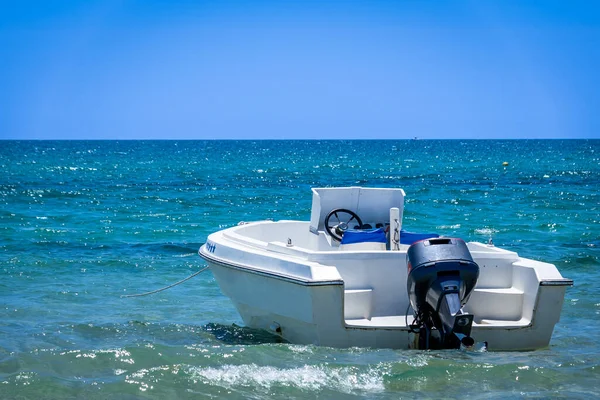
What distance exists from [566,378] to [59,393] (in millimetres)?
4201

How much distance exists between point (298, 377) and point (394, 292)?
1.43m

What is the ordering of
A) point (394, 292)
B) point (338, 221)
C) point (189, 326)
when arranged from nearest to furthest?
point (394, 292)
point (189, 326)
point (338, 221)

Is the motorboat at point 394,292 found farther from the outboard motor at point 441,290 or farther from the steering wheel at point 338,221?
the steering wheel at point 338,221

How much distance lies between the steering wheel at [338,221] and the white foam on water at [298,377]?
2971mm

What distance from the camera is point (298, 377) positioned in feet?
23.2

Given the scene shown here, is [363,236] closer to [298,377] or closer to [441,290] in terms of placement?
[441,290]

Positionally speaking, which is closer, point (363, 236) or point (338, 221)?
point (363, 236)

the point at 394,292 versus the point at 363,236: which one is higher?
the point at 363,236

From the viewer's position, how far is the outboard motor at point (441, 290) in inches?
281

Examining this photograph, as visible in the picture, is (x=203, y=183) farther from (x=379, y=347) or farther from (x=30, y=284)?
(x=379, y=347)

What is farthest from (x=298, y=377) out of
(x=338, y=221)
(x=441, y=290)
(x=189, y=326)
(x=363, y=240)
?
(x=338, y=221)

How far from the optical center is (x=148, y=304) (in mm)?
11188

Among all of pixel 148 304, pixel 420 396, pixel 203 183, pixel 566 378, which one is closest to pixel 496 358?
pixel 566 378

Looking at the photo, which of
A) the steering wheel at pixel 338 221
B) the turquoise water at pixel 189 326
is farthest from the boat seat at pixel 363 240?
the turquoise water at pixel 189 326
